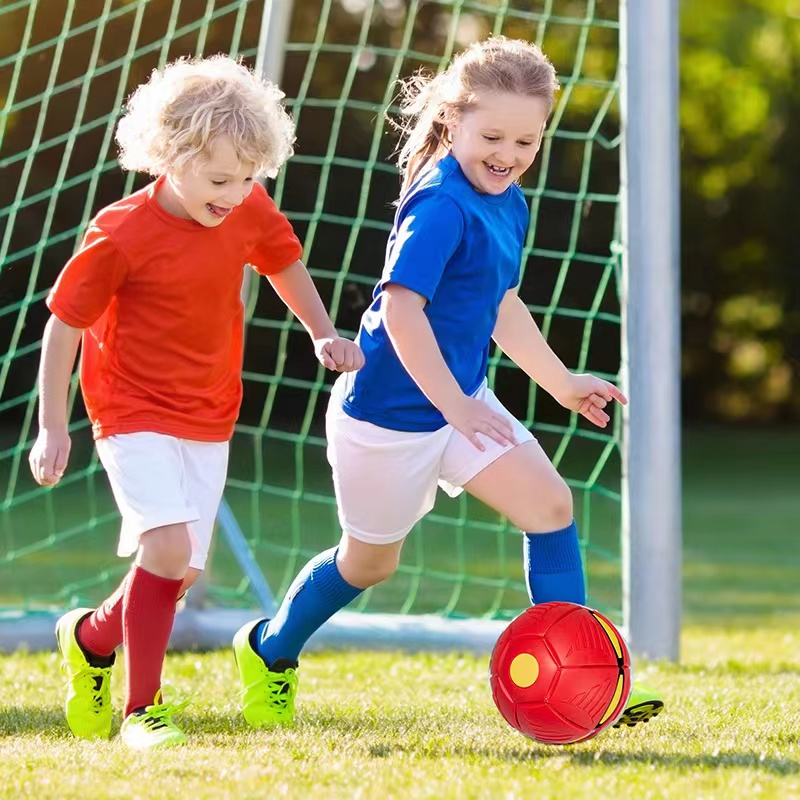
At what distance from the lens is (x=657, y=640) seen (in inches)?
167

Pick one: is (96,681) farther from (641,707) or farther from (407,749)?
(641,707)

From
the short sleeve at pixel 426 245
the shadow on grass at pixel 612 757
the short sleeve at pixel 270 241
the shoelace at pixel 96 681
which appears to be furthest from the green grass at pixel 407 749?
the short sleeve at pixel 270 241

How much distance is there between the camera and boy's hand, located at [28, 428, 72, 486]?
2.86 metres

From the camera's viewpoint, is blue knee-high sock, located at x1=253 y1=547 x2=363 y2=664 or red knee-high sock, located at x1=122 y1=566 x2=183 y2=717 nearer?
red knee-high sock, located at x1=122 y1=566 x2=183 y2=717

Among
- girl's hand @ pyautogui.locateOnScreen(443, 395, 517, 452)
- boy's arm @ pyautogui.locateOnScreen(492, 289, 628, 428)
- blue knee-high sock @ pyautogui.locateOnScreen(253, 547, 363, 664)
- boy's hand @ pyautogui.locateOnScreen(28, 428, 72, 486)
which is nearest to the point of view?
girl's hand @ pyautogui.locateOnScreen(443, 395, 517, 452)

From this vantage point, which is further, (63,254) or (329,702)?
(63,254)

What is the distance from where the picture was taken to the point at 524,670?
2.85 metres

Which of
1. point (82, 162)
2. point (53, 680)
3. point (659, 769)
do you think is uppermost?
point (82, 162)

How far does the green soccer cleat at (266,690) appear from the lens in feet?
10.5

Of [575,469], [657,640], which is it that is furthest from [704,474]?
[657,640]

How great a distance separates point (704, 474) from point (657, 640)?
338 inches

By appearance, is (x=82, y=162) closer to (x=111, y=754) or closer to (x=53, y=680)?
(x=53, y=680)

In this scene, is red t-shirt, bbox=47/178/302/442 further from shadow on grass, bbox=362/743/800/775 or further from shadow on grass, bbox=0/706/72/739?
shadow on grass, bbox=362/743/800/775

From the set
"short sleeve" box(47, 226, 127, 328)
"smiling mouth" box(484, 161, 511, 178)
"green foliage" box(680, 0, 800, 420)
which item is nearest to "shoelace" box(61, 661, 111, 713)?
"short sleeve" box(47, 226, 127, 328)
